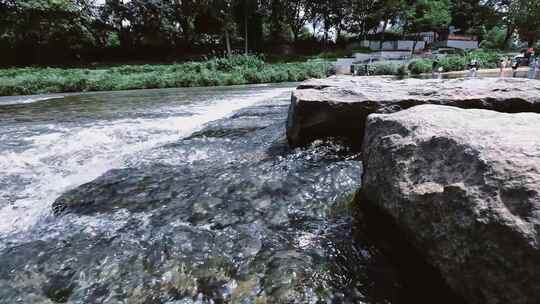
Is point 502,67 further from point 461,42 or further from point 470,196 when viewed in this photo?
point 461,42

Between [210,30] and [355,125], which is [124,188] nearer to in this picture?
[355,125]

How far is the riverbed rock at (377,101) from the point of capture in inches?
144

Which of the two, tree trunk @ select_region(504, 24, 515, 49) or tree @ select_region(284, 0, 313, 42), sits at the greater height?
tree @ select_region(284, 0, 313, 42)

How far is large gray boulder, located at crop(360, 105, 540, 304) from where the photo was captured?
4.15ft

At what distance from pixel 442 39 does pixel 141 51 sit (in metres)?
43.4

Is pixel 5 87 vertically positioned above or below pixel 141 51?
below

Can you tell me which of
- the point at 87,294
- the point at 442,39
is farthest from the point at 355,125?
the point at 442,39

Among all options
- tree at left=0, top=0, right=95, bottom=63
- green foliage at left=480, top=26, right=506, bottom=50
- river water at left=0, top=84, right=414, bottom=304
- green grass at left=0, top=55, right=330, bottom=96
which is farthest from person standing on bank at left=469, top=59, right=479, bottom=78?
tree at left=0, top=0, right=95, bottom=63

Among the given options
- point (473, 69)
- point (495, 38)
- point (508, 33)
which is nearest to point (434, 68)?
point (473, 69)

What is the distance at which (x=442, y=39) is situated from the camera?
162 feet

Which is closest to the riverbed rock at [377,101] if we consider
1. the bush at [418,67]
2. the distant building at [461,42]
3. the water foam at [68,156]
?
the water foam at [68,156]

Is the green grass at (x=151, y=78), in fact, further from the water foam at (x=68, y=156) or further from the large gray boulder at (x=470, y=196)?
the large gray boulder at (x=470, y=196)

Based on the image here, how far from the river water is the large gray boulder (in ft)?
1.39

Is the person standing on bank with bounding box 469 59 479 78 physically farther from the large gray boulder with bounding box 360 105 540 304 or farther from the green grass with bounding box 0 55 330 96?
the large gray boulder with bounding box 360 105 540 304
